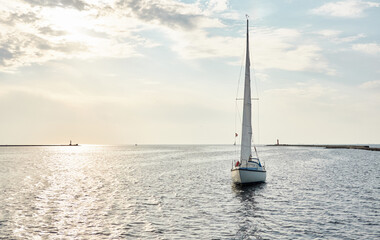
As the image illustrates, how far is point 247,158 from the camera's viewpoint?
42.9m

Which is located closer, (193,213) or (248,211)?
(193,213)

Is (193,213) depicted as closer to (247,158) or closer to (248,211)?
(248,211)

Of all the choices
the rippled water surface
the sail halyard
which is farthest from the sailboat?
the rippled water surface

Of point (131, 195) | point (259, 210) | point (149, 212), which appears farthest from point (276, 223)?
point (131, 195)

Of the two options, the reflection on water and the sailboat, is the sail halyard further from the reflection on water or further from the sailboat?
the reflection on water

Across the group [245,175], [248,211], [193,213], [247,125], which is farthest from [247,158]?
[193,213]

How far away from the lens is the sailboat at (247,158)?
40969 millimetres

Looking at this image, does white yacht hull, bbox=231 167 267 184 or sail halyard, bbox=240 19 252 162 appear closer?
white yacht hull, bbox=231 167 267 184

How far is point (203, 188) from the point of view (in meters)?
41.2

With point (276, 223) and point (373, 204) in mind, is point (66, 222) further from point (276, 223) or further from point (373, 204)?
point (373, 204)

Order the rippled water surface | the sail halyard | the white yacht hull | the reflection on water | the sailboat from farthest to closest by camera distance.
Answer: the sail halyard → the sailboat → the white yacht hull → the reflection on water → the rippled water surface

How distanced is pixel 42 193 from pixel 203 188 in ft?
60.8

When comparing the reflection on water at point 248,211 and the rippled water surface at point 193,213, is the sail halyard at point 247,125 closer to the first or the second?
the reflection on water at point 248,211

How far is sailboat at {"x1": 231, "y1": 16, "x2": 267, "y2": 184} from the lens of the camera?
1613 inches
